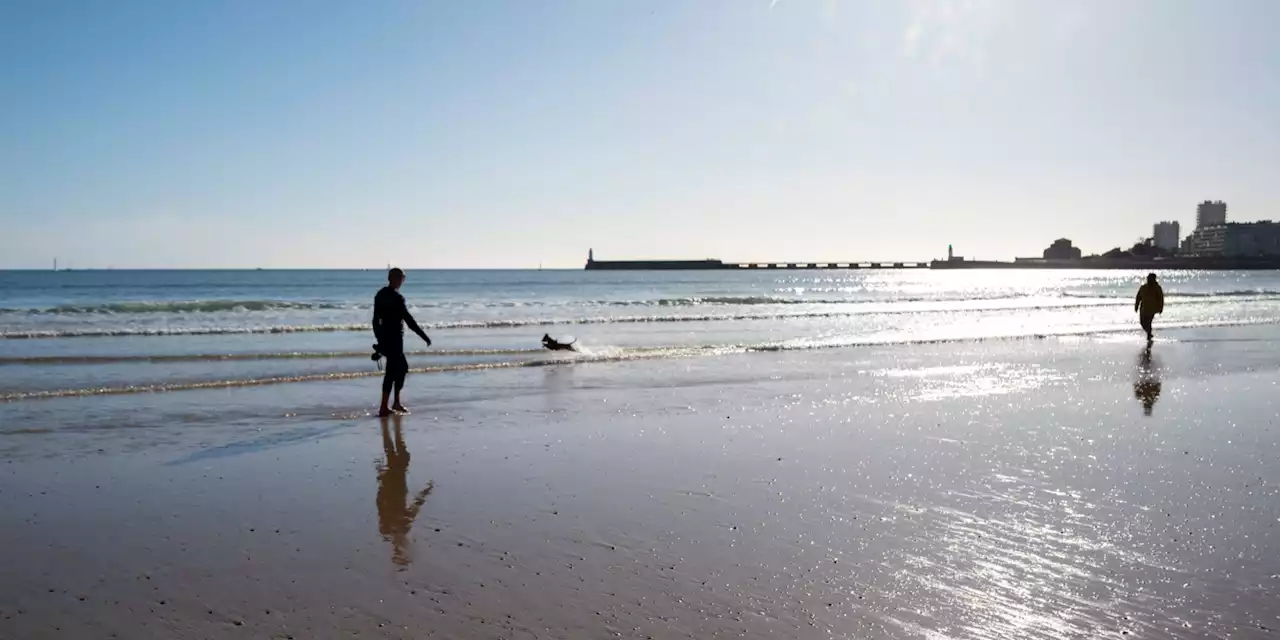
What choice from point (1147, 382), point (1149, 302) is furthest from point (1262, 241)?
point (1147, 382)

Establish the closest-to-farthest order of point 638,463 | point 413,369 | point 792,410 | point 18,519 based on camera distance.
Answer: point 18,519 → point 638,463 → point 792,410 → point 413,369

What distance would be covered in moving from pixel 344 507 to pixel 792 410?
5702mm

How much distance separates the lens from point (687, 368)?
15.2 meters

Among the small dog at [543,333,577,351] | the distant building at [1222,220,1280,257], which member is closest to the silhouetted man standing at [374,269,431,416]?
the small dog at [543,333,577,351]

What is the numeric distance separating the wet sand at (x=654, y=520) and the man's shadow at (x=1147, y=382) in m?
0.18

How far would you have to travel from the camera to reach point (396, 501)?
621 centimetres

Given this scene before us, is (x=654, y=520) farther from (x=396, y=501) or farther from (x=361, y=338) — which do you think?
(x=361, y=338)

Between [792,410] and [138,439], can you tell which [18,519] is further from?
[792,410]

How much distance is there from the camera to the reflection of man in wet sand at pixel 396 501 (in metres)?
5.24

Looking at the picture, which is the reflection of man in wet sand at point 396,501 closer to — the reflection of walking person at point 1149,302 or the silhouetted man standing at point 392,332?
the silhouetted man standing at point 392,332

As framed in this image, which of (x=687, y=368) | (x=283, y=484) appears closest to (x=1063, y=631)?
(x=283, y=484)

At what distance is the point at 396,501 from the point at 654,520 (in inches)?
75.9

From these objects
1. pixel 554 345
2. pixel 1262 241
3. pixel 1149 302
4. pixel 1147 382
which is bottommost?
pixel 1147 382

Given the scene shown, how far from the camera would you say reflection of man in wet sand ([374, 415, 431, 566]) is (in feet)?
17.2
